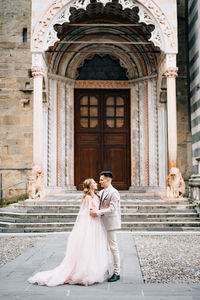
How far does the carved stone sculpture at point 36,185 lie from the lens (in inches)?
471

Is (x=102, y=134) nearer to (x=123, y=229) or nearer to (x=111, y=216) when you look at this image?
(x=123, y=229)

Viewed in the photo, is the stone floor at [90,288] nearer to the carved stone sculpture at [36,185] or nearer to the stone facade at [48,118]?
the carved stone sculpture at [36,185]

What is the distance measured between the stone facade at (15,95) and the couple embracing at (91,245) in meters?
11.0

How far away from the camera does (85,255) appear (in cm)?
535

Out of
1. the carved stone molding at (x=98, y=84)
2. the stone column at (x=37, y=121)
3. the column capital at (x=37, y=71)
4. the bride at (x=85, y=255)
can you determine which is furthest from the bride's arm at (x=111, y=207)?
the carved stone molding at (x=98, y=84)

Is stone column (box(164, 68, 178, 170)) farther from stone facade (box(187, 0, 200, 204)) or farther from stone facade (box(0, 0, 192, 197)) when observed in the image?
stone facade (box(0, 0, 192, 197))

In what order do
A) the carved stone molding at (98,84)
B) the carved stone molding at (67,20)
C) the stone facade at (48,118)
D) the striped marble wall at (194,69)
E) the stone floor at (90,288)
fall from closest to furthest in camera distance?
the stone floor at (90,288), the carved stone molding at (67,20), the striped marble wall at (194,69), the stone facade at (48,118), the carved stone molding at (98,84)

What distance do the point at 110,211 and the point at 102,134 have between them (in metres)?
11.2

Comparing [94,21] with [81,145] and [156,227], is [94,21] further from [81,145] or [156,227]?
[156,227]

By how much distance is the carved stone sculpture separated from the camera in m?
12.0

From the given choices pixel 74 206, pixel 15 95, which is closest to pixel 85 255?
pixel 74 206

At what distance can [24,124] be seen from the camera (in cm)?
1631

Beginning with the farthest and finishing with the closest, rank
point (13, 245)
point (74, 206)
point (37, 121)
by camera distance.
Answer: point (37, 121) → point (74, 206) → point (13, 245)

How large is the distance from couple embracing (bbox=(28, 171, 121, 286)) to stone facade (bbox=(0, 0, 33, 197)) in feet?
35.9
